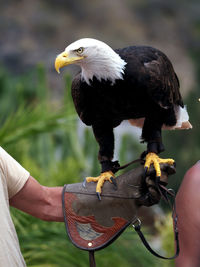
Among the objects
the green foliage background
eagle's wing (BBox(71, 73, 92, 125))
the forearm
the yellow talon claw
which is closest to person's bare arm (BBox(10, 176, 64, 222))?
the forearm

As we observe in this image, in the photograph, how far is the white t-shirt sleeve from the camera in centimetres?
166

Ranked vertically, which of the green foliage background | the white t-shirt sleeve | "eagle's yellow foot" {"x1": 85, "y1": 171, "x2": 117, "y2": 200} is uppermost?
A: the white t-shirt sleeve

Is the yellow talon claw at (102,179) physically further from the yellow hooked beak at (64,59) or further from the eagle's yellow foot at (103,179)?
the yellow hooked beak at (64,59)

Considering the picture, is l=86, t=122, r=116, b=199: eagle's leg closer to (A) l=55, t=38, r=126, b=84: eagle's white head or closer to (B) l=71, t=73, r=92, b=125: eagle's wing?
(B) l=71, t=73, r=92, b=125: eagle's wing

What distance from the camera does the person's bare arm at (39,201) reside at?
1.75 m

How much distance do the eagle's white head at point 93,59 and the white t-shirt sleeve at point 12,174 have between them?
367mm

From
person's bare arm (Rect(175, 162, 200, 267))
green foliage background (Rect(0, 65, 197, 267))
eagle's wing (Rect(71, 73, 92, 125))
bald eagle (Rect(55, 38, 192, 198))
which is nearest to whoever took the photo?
person's bare arm (Rect(175, 162, 200, 267))

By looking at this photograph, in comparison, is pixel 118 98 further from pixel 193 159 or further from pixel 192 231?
pixel 193 159

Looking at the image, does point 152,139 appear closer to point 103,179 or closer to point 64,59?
point 103,179

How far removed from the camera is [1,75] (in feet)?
32.0

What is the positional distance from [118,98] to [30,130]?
140 centimetres

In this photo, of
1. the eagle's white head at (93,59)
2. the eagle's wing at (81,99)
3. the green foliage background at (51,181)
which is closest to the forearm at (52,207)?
the eagle's wing at (81,99)

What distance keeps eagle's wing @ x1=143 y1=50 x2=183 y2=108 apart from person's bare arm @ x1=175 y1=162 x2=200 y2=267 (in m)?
0.32

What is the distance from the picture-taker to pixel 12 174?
1.67 m
